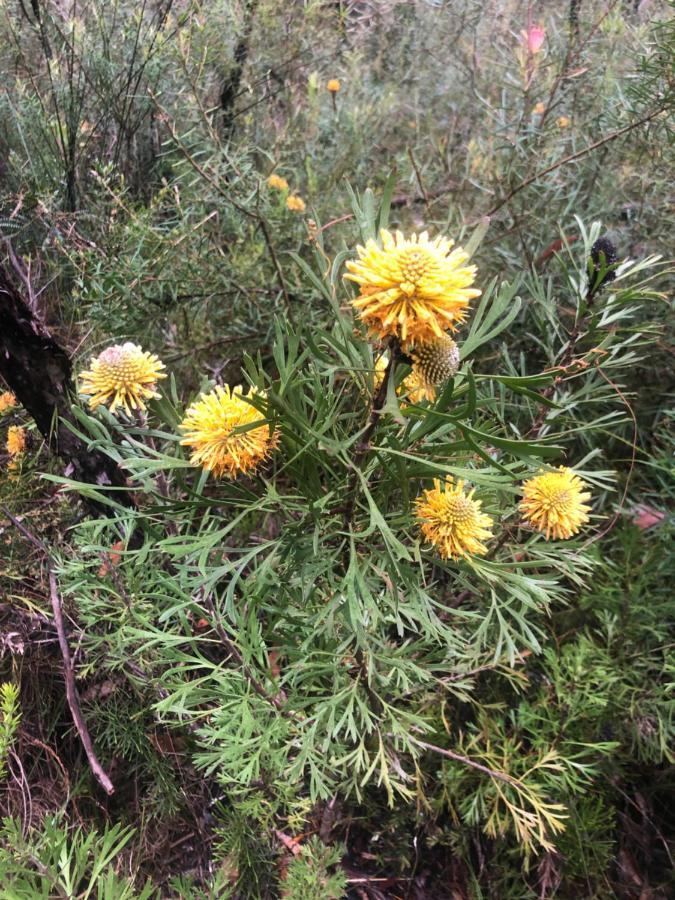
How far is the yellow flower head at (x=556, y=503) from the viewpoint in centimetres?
105

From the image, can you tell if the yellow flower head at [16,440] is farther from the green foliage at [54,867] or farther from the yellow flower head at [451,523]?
the yellow flower head at [451,523]

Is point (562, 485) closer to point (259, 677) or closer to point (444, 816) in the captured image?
point (259, 677)

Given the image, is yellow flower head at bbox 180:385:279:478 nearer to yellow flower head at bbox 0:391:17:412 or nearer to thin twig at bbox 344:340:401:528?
thin twig at bbox 344:340:401:528

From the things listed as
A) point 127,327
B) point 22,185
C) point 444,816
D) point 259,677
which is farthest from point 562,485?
point 22,185

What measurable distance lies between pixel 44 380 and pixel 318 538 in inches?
27.4

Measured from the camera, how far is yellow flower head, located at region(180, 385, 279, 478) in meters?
0.79

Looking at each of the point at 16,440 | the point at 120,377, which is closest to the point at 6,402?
the point at 16,440

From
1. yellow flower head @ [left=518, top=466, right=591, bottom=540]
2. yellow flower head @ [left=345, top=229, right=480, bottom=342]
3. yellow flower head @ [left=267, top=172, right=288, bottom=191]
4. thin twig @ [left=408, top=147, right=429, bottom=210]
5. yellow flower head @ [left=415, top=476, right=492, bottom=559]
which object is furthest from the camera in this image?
yellow flower head @ [left=267, top=172, right=288, bottom=191]

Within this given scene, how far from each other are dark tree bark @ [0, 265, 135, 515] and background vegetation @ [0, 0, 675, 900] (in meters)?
0.08

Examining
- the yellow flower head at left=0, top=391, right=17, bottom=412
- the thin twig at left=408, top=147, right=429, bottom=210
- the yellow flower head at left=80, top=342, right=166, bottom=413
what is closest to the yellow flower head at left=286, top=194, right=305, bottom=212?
the thin twig at left=408, top=147, right=429, bottom=210

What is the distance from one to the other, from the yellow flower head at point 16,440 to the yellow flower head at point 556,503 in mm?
1299

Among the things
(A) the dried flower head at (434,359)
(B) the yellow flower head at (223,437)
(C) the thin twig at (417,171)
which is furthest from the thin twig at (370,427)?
(C) the thin twig at (417,171)

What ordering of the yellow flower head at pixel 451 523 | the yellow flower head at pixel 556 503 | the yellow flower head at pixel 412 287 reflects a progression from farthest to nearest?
the yellow flower head at pixel 556 503, the yellow flower head at pixel 451 523, the yellow flower head at pixel 412 287

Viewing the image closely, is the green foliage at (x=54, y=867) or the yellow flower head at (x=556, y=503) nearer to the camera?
the green foliage at (x=54, y=867)
